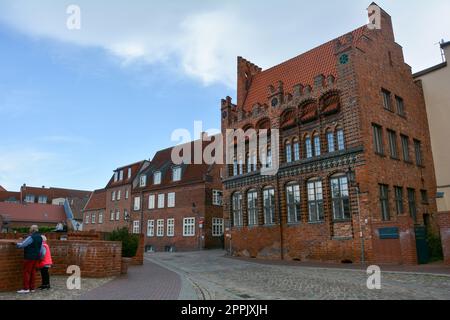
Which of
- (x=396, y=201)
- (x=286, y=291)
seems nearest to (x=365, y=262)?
(x=396, y=201)

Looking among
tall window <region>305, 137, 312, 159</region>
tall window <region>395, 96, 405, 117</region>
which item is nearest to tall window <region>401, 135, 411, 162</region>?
tall window <region>395, 96, 405, 117</region>

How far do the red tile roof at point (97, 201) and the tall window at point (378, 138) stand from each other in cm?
4162

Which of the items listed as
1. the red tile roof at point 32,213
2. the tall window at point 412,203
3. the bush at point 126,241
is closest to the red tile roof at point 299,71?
A: the tall window at point 412,203

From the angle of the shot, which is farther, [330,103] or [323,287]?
[330,103]

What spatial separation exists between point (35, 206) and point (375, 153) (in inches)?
2426

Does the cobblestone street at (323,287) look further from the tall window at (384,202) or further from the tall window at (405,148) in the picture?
the tall window at (405,148)

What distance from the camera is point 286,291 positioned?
10.8 metres

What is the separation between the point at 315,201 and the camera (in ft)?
73.8

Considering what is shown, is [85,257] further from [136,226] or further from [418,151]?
[136,226]

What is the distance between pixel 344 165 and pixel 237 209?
32.9 ft

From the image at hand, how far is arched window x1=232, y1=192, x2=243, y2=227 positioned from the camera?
92.1 ft

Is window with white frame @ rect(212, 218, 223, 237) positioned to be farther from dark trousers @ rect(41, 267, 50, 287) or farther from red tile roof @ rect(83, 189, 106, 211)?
dark trousers @ rect(41, 267, 50, 287)

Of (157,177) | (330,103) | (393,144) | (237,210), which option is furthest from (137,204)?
(393,144)
